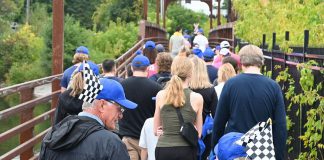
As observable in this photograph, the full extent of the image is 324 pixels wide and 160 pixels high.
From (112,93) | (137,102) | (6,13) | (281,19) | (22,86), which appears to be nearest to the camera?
(112,93)

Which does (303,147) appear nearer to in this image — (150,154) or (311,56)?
(311,56)

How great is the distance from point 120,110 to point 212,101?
3.89 metres

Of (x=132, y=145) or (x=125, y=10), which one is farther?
(x=125, y=10)

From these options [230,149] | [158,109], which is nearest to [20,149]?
[158,109]

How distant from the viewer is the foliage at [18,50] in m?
67.4

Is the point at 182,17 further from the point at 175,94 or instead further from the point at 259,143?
the point at 259,143

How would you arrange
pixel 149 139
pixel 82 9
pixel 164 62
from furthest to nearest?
1. pixel 82 9
2. pixel 164 62
3. pixel 149 139

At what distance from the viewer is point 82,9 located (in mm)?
100812

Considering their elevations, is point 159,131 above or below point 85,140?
below

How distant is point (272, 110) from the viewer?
21.4ft

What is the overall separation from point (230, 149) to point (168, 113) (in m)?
2.95

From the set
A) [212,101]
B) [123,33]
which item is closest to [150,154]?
[212,101]

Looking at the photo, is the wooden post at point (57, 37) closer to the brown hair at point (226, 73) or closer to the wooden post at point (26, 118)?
the wooden post at point (26, 118)

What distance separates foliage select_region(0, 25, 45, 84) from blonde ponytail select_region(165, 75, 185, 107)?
60.7 metres
